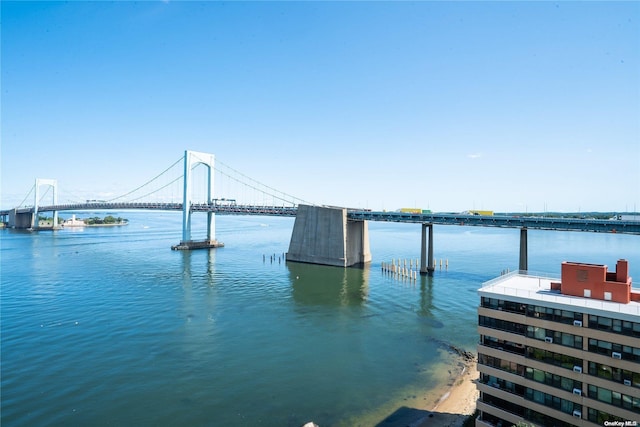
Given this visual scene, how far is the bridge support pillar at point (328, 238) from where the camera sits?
7619 cm

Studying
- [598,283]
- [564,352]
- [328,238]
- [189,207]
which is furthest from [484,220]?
[189,207]

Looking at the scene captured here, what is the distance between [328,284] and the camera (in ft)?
201

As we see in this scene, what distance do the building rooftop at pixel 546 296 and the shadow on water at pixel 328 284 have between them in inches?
1031

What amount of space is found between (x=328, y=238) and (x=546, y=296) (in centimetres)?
5770

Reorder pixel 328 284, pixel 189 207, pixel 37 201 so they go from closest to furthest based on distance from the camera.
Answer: pixel 328 284, pixel 189 207, pixel 37 201

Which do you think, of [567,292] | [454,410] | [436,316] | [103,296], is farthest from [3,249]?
A: [567,292]

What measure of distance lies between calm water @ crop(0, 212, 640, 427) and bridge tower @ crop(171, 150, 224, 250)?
35.0 m

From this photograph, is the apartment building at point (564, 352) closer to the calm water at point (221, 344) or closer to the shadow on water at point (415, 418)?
the shadow on water at point (415, 418)

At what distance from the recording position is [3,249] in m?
97.6

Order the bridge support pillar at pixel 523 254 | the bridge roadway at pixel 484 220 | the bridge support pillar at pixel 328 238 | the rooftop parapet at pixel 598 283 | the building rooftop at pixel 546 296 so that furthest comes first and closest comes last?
the bridge support pillar at pixel 328 238
the bridge support pillar at pixel 523 254
the bridge roadway at pixel 484 220
the rooftop parapet at pixel 598 283
the building rooftop at pixel 546 296

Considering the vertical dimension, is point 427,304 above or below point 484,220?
below

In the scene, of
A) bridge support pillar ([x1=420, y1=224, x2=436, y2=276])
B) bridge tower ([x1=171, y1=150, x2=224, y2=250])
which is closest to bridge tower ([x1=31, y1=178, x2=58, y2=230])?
bridge tower ([x1=171, y1=150, x2=224, y2=250])

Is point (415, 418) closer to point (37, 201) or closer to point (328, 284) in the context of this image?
point (328, 284)

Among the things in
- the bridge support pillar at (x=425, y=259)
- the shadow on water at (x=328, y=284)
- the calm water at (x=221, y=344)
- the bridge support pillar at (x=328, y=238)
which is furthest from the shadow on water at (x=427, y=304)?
the bridge support pillar at (x=328, y=238)
